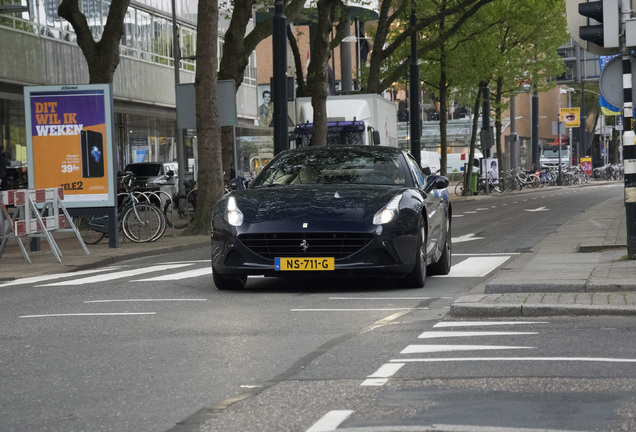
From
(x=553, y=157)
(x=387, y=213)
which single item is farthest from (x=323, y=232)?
(x=553, y=157)

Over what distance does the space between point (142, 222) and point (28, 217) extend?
4.34 meters

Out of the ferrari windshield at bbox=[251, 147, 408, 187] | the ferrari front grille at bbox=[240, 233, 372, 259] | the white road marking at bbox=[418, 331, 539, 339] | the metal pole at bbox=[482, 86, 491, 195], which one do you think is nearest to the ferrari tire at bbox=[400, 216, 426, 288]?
the ferrari front grille at bbox=[240, 233, 372, 259]

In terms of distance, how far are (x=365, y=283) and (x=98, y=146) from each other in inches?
342

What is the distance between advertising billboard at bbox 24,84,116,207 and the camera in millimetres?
20203

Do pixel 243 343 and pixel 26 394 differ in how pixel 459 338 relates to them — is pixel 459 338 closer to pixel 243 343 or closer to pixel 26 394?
pixel 243 343

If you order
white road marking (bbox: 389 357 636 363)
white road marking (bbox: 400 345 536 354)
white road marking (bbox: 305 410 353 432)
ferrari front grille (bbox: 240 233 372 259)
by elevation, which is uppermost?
ferrari front grille (bbox: 240 233 372 259)

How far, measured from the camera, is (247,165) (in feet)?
200

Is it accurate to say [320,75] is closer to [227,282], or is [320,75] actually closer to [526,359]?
[227,282]

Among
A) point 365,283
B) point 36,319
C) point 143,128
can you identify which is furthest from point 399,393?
point 143,128

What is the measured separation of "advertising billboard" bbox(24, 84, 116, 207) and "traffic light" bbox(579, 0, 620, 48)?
9.23 meters

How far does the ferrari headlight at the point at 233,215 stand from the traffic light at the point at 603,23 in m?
4.17

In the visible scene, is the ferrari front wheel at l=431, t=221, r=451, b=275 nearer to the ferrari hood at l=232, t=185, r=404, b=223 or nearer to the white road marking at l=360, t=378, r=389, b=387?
the ferrari hood at l=232, t=185, r=404, b=223

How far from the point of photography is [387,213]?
457 inches

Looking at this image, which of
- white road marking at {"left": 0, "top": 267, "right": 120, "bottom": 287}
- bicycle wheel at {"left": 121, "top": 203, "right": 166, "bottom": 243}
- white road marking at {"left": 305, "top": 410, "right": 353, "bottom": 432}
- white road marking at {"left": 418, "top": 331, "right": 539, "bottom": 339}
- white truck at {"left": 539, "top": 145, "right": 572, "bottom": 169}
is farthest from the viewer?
white truck at {"left": 539, "top": 145, "right": 572, "bottom": 169}
